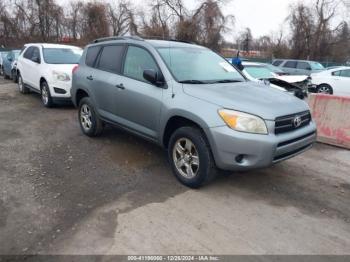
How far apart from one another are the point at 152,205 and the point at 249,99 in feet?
5.63

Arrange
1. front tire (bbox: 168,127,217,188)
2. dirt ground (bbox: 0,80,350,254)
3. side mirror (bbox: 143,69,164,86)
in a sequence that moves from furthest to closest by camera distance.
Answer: side mirror (bbox: 143,69,164,86) < front tire (bbox: 168,127,217,188) < dirt ground (bbox: 0,80,350,254)

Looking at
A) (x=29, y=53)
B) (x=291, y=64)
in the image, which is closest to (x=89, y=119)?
(x=29, y=53)

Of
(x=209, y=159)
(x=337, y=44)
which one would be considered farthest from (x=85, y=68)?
Result: (x=337, y=44)

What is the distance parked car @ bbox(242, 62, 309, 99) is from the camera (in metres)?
8.80

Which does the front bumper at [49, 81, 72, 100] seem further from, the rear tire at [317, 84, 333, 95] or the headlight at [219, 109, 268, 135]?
the rear tire at [317, 84, 333, 95]

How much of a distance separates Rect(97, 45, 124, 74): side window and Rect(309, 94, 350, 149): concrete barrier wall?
4024 mm

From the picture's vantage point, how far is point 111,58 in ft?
18.0

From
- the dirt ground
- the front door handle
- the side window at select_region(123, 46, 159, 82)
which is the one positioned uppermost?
the side window at select_region(123, 46, 159, 82)

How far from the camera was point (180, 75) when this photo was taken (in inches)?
175

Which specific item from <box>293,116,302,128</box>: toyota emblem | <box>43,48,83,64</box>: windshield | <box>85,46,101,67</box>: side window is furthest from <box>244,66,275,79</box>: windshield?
<box>293,116,302,128</box>: toyota emblem

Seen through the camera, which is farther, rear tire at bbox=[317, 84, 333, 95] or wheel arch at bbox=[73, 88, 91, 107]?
rear tire at bbox=[317, 84, 333, 95]

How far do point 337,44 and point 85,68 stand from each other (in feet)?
130

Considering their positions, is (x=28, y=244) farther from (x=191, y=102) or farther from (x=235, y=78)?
(x=235, y=78)

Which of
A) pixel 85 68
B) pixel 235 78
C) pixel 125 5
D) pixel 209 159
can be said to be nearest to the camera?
pixel 209 159
